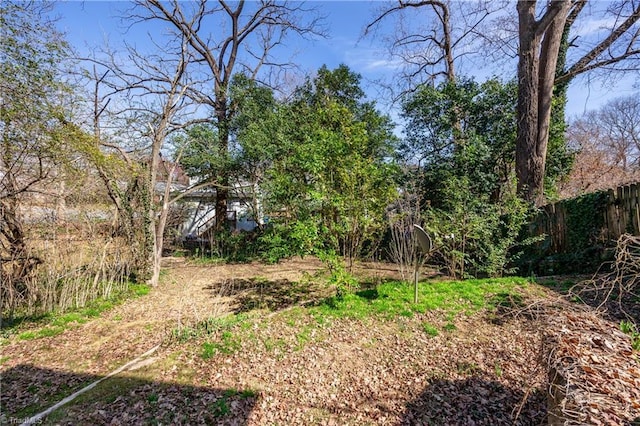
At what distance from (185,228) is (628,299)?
1493 centimetres

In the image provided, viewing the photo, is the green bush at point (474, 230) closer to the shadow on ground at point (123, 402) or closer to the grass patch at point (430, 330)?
the grass patch at point (430, 330)

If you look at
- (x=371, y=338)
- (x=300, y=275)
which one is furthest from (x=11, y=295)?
(x=371, y=338)

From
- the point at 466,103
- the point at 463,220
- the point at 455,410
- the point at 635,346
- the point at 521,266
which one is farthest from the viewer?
the point at 466,103

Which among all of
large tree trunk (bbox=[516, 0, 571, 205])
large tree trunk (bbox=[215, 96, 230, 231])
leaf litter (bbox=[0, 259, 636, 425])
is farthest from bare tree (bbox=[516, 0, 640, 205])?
large tree trunk (bbox=[215, 96, 230, 231])

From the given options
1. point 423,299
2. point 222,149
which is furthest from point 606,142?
point 222,149

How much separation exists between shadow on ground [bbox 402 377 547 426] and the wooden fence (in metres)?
4.00

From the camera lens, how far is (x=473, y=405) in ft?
8.80

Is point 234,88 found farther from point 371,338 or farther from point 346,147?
point 371,338

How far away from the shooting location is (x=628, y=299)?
3971 mm

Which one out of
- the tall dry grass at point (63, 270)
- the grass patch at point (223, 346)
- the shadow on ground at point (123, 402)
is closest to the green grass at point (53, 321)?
the tall dry grass at point (63, 270)

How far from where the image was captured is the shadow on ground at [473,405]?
8.18 ft

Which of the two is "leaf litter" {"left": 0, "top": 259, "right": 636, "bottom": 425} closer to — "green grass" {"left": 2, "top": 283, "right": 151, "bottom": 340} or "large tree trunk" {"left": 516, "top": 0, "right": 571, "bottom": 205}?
"green grass" {"left": 2, "top": 283, "right": 151, "bottom": 340}

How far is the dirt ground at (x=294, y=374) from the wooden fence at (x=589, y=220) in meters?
3.08

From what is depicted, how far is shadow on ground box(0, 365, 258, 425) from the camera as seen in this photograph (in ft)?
8.47
